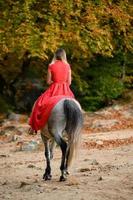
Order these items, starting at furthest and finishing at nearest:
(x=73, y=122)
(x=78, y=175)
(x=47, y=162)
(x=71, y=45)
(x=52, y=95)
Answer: (x=71, y=45) → (x=78, y=175) → (x=47, y=162) → (x=52, y=95) → (x=73, y=122)

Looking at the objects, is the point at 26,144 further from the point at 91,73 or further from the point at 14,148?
the point at 91,73

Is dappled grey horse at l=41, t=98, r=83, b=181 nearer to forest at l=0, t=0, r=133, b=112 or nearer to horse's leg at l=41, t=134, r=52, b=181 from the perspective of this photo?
horse's leg at l=41, t=134, r=52, b=181

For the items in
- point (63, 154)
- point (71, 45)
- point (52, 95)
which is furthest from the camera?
point (71, 45)

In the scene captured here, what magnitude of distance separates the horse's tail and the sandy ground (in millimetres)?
603

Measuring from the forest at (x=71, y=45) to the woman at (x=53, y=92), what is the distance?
1067 centimetres

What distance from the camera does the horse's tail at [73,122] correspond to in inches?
437

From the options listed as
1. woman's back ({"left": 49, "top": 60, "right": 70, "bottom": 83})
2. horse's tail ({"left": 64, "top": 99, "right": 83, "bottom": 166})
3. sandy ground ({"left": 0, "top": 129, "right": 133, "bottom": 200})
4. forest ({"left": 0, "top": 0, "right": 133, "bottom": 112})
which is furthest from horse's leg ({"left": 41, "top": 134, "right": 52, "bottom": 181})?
forest ({"left": 0, "top": 0, "right": 133, "bottom": 112})

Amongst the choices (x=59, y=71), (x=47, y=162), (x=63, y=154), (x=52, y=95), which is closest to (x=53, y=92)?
(x=52, y=95)

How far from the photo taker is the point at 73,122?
11.2 metres

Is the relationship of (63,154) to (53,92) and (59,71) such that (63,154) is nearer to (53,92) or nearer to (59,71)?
(53,92)

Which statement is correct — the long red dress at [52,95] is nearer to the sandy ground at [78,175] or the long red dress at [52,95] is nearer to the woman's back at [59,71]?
the woman's back at [59,71]

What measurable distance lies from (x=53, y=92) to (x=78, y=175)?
183cm

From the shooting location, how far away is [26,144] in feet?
61.6

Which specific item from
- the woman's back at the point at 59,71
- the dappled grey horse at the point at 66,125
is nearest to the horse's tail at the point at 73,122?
the dappled grey horse at the point at 66,125
